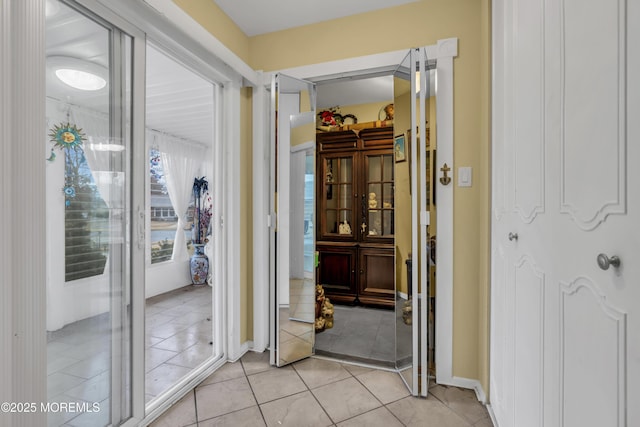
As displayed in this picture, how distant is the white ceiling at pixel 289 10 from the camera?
2.04 meters

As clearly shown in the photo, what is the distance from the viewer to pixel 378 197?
142 inches

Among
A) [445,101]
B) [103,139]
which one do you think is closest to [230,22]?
[103,139]

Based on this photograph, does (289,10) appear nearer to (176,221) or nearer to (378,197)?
(378,197)

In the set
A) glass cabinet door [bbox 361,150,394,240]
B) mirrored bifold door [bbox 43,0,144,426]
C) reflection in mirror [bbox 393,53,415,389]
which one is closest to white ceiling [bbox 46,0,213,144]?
mirrored bifold door [bbox 43,0,144,426]

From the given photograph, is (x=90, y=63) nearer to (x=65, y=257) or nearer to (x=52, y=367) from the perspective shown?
(x=65, y=257)

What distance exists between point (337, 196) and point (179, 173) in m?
2.56

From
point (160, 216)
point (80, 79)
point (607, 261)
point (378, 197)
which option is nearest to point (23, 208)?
point (80, 79)

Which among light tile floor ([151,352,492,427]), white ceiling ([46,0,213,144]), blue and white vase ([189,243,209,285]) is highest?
white ceiling ([46,0,213,144])

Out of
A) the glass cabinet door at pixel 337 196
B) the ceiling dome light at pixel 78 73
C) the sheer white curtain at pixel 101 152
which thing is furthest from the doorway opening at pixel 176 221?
the glass cabinet door at pixel 337 196

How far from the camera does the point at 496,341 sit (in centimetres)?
157

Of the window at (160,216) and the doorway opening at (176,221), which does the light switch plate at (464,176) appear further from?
the window at (160,216)

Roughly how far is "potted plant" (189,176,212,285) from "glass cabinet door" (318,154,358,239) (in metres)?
2.14

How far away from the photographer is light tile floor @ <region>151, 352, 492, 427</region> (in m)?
1.61

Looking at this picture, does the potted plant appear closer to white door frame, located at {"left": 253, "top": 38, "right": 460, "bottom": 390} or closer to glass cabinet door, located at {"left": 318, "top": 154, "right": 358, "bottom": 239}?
glass cabinet door, located at {"left": 318, "top": 154, "right": 358, "bottom": 239}
